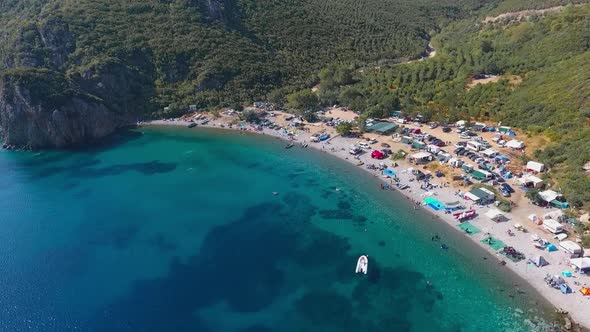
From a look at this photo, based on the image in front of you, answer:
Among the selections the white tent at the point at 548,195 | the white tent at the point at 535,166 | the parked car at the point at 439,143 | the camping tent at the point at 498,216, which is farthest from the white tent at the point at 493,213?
the parked car at the point at 439,143

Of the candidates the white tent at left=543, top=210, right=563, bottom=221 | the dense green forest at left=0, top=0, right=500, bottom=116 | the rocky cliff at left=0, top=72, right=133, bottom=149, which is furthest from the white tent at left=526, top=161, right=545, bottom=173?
the rocky cliff at left=0, top=72, right=133, bottom=149

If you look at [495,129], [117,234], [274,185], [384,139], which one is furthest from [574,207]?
[117,234]

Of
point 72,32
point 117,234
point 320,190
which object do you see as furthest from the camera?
point 72,32

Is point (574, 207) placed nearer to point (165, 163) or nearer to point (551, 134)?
point (551, 134)

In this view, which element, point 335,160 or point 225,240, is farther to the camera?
point 335,160

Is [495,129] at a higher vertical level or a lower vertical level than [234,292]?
higher

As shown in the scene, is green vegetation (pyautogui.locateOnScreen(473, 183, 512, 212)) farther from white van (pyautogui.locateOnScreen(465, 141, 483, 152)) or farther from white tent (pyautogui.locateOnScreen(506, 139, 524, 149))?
white tent (pyautogui.locateOnScreen(506, 139, 524, 149))
